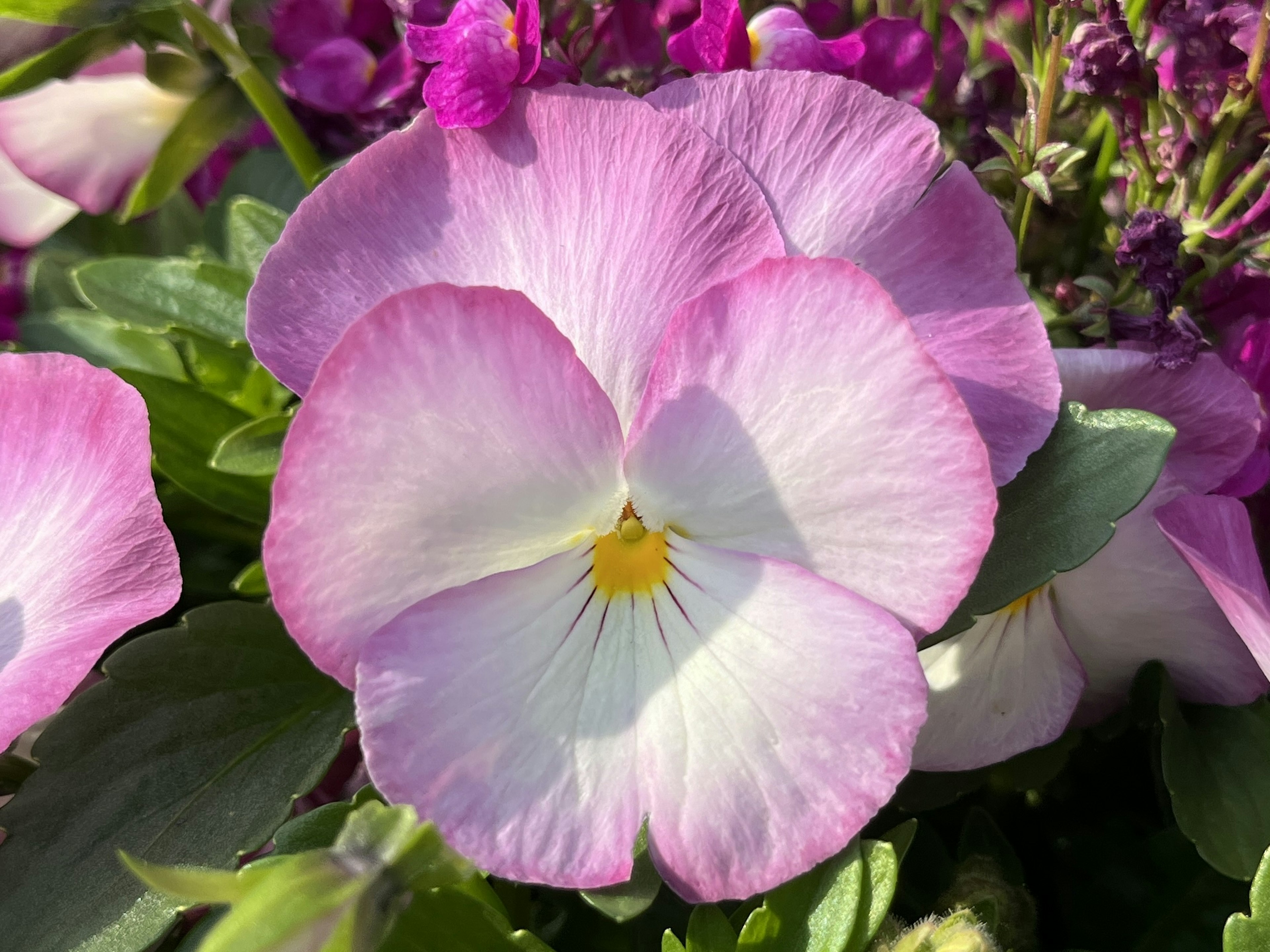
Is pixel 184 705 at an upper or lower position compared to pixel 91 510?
lower

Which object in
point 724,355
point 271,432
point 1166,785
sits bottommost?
point 1166,785

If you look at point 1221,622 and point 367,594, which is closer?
point 367,594

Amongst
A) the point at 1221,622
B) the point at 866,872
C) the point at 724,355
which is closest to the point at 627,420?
the point at 724,355

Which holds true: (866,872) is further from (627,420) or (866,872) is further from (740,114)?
(740,114)

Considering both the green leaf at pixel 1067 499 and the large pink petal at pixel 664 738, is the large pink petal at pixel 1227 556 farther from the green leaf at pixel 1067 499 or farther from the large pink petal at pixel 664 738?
the large pink petal at pixel 664 738

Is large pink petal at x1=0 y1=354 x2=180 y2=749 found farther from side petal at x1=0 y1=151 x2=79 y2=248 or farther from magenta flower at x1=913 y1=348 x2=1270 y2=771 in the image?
side petal at x1=0 y1=151 x2=79 y2=248

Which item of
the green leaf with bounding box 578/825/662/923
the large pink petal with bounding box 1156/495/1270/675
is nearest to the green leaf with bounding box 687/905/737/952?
the green leaf with bounding box 578/825/662/923

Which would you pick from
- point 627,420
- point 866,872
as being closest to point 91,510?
point 627,420

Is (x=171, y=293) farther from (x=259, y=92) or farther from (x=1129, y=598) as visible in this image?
(x=1129, y=598)
